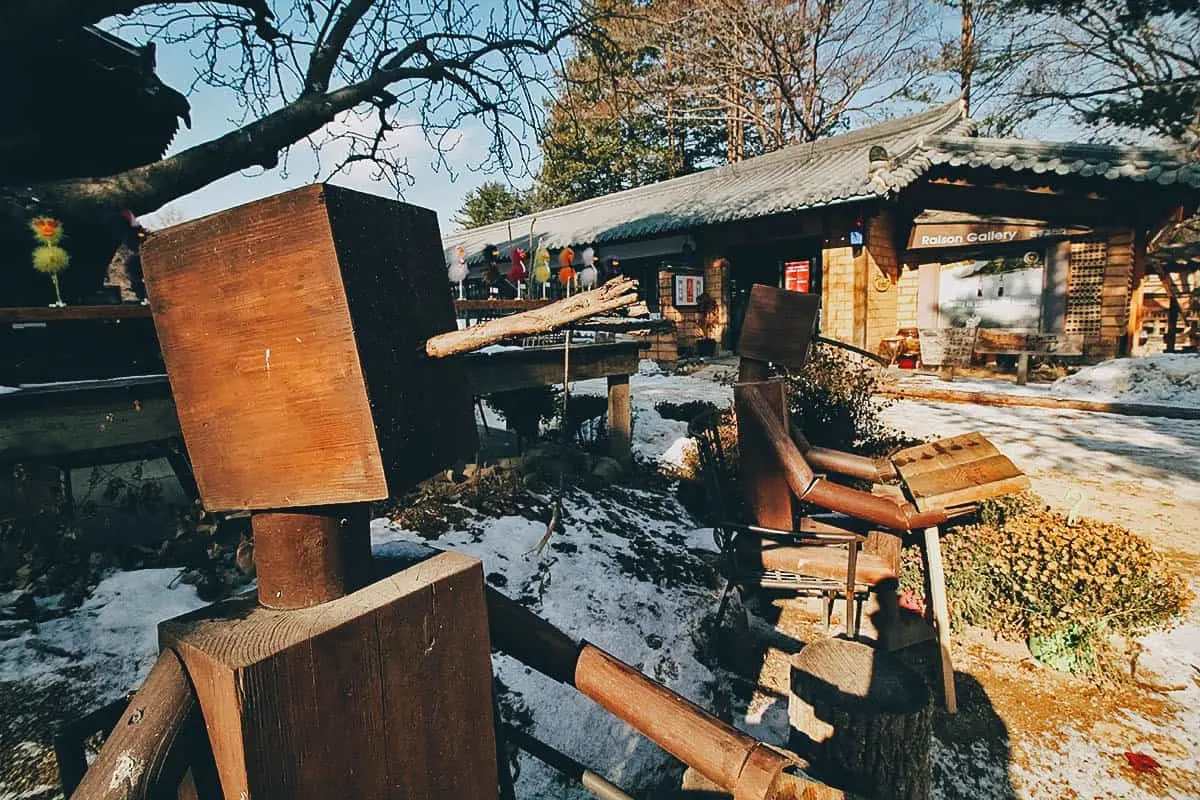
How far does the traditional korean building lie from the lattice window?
2 cm

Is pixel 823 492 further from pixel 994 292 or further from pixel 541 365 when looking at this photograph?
pixel 994 292

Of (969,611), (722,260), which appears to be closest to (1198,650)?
(969,611)

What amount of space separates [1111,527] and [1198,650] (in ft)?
2.22

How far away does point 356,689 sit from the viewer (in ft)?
2.51

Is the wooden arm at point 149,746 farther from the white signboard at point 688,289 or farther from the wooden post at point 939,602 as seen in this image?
the white signboard at point 688,289

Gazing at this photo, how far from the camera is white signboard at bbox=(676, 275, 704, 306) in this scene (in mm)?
12945

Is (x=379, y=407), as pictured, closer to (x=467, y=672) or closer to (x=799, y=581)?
(x=467, y=672)

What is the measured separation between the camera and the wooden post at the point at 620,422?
5652mm

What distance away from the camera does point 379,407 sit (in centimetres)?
79

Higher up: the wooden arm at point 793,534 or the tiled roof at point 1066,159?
the tiled roof at point 1066,159

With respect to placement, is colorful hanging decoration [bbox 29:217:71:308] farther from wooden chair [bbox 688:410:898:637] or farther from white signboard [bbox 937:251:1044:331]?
white signboard [bbox 937:251:1044:331]

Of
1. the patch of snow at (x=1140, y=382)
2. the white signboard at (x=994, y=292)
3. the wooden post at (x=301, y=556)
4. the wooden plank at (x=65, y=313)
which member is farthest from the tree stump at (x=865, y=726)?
the white signboard at (x=994, y=292)

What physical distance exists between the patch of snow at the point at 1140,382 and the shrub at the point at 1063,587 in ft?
20.3

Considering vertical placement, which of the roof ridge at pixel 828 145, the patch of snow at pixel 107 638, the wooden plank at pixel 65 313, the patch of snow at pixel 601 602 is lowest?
the patch of snow at pixel 601 602
